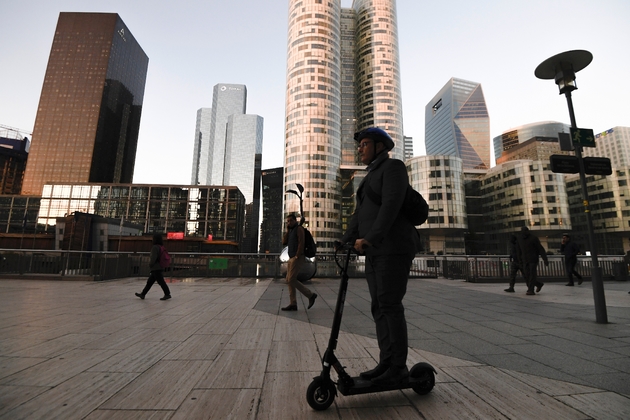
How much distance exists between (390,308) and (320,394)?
0.83 metres

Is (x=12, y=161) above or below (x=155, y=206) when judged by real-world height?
above

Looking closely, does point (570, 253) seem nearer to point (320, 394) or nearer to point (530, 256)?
point (530, 256)

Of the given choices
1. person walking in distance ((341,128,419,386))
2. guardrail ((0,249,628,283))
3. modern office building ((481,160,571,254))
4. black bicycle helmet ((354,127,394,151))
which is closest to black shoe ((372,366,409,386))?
person walking in distance ((341,128,419,386))

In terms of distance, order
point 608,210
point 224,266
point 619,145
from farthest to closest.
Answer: point 619,145 → point 608,210 → point 224,266

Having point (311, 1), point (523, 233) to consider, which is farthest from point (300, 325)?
point (311, 1)

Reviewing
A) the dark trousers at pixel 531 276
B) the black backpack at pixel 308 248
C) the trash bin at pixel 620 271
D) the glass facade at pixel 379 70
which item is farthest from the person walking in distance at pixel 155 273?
the glass facade at pixel 379 70

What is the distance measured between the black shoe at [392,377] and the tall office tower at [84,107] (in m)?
161

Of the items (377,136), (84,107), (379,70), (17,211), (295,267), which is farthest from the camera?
(84,107)

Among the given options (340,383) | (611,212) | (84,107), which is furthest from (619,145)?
(84,107)

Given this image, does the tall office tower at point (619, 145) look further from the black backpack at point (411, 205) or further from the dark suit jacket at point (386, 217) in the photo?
the dark suit jacket at point (386, 217)

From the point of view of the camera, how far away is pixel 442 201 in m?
69.5

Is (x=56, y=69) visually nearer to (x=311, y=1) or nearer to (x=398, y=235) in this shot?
(x=311, y=1)

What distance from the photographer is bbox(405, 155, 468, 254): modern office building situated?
227 feet

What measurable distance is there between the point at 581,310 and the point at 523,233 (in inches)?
136
